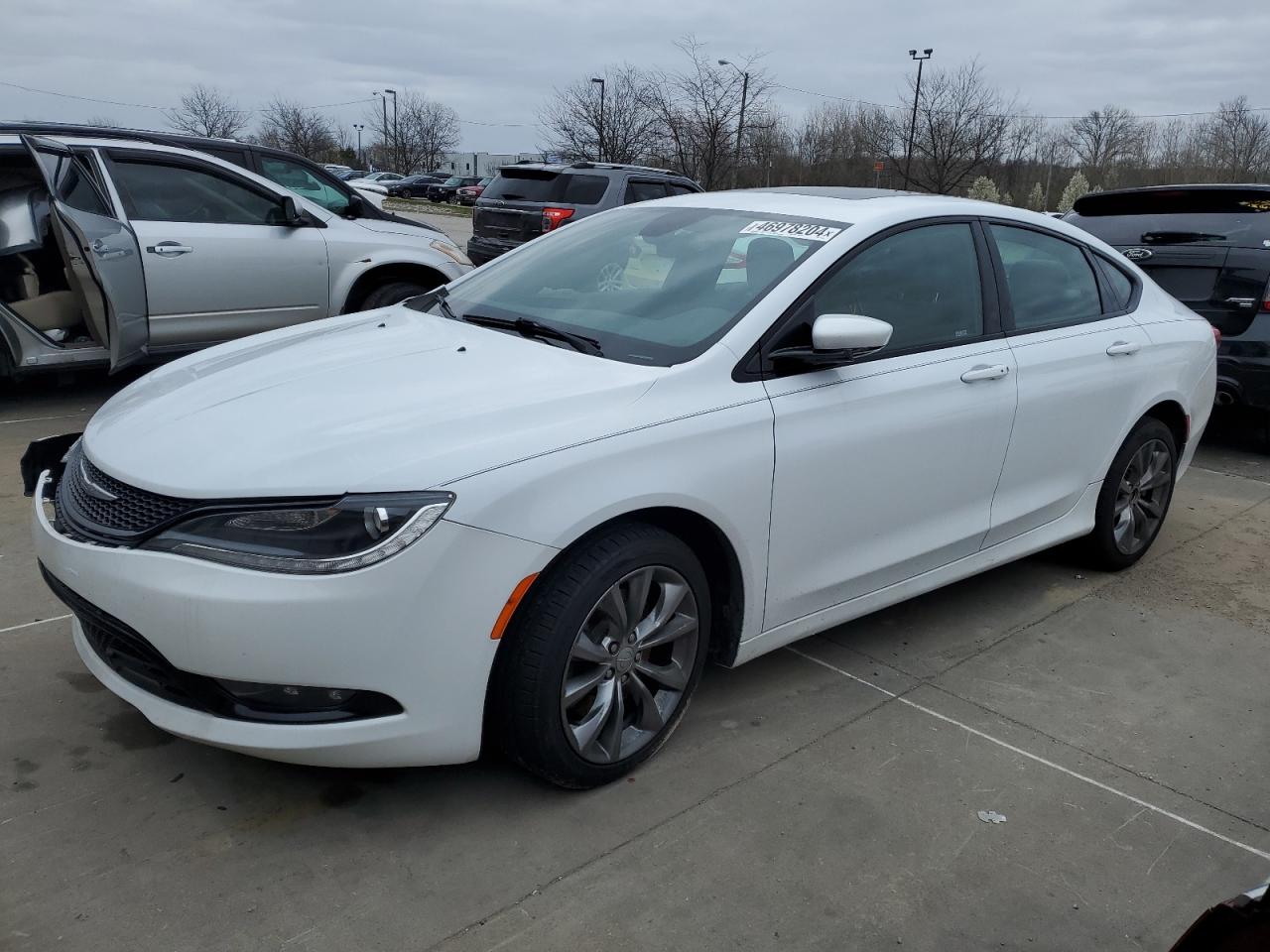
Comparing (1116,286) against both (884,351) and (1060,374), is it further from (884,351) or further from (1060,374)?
(884,351)

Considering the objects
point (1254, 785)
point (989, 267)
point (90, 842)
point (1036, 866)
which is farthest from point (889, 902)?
point (989, 267)

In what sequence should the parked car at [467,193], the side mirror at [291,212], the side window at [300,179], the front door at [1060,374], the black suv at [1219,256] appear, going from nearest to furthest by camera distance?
the front door at [1060,374] < the black suv at [1219,256] < the side mirror at [291,212] < the side window at [300,179] < the parked car at [467,193]

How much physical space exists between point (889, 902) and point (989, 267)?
2.39m

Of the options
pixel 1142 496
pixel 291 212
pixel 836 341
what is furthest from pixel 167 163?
pixel 1142 496

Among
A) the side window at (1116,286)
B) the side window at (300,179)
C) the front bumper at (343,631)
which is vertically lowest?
the front bumper at (343,631)

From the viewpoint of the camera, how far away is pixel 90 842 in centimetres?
258

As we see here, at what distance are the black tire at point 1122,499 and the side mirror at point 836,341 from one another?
188cm

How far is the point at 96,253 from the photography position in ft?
19.2

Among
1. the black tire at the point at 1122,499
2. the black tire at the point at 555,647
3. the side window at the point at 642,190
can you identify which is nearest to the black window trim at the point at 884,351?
the black tire at the point at 555,647

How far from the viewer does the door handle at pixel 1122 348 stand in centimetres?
427

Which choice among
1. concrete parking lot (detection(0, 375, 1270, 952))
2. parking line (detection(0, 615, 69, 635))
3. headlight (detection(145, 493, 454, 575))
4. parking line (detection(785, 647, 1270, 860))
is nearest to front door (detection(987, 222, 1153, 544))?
concrete parking lot (detection(0, 375, 1270, 952))

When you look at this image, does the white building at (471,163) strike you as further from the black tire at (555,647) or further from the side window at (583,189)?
the black tire at (555,647)

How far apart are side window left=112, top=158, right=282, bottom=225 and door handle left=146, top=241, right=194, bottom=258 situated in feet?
0.72

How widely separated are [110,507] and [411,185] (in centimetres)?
5464
